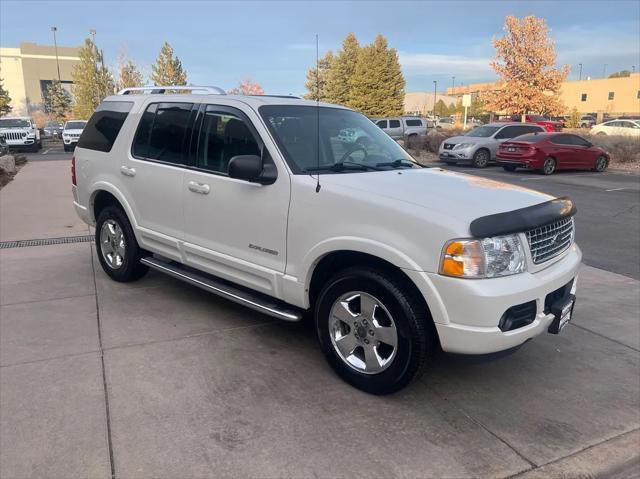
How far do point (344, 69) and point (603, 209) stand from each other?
140 feet

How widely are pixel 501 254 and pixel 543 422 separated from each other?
110 cm

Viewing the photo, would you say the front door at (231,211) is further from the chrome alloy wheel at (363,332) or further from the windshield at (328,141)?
the chrome alloy wheel at (363,332)

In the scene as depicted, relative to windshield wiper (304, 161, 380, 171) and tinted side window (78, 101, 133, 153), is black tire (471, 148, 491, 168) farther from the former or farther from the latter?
windshield wiper (304, 161, 380, 171)

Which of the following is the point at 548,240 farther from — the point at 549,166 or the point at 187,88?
the point at 549,166

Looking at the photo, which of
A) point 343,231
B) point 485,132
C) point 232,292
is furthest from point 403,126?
point 343,231

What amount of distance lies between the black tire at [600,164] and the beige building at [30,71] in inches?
3340

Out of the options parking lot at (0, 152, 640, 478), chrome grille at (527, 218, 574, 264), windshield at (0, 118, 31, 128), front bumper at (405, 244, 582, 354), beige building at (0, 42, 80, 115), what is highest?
beige building at (0, 42, 80, 115)

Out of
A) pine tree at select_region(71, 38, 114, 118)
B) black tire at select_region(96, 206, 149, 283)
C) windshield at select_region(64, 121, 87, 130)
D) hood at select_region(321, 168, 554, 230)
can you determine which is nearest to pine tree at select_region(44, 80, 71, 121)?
pine tree at select_region(71, 38, 114, 118)

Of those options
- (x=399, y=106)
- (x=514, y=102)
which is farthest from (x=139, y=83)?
(x=514, y=102)

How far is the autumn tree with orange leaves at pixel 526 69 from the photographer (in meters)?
37.6

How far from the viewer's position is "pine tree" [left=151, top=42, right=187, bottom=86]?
1863 inches

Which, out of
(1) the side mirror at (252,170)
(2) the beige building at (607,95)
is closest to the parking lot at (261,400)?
(1) the side mirror at (252,170)

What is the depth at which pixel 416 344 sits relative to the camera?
3.12 meters

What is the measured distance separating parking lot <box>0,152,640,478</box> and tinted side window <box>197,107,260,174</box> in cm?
138
